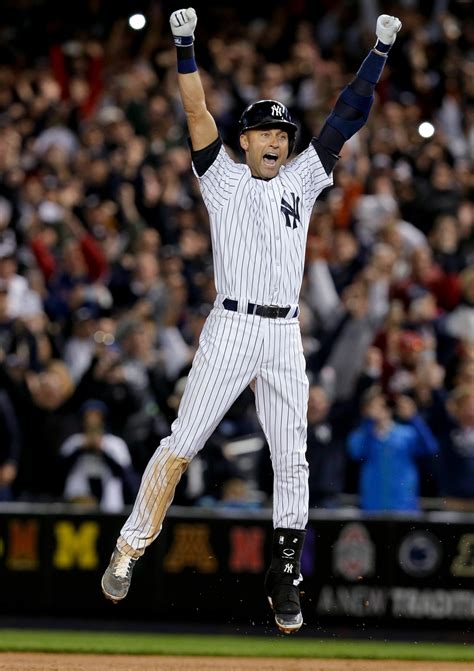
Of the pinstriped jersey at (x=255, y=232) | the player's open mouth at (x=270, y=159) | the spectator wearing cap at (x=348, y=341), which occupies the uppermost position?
the player's open mouth at (x=270, y=159)

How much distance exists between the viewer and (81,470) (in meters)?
12.0

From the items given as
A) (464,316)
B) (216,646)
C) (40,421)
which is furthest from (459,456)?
(40,421)

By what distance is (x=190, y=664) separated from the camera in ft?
30.6

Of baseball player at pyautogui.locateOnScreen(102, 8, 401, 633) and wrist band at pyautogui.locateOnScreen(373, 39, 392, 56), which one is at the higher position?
wrist band at pyautogui.locateOnScreen(373, 39, 392, 56)

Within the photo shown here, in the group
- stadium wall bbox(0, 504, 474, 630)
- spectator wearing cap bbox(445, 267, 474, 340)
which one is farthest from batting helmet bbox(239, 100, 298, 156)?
spectator wearing cap bbox(445, 267, 474, 340)

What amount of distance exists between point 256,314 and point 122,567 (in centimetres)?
145

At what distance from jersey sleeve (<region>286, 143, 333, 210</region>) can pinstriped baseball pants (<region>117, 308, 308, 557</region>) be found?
67 cm

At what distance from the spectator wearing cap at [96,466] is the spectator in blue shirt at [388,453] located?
1.71m

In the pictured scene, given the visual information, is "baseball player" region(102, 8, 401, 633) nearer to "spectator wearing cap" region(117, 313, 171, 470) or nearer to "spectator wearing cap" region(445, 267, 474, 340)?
"spectator wearing cap" region(117, 313, 171, 470)

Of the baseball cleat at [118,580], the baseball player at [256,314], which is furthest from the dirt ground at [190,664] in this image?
the baseball player at [256,314]

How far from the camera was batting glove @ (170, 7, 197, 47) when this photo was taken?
25.6 feet

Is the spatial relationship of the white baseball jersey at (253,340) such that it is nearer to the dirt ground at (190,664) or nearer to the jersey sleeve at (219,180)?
the jersey sleeve at (219,180)

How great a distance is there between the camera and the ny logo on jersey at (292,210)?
793cm

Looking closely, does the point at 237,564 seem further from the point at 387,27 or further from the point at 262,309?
the point at 387,27
